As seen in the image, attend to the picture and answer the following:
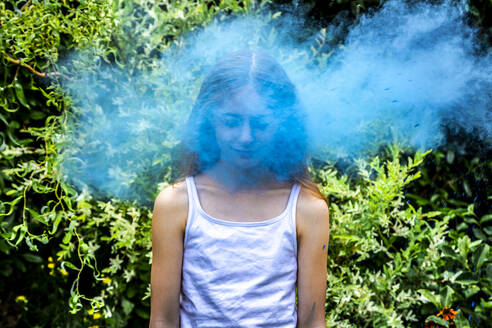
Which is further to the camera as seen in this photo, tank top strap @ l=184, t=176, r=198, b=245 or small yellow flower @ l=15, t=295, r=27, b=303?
small yellow flower @ l=15, t=295, r=27, b=303

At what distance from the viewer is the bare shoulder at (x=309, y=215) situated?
4.44 feet

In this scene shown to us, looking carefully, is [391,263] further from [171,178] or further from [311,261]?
[171,178]

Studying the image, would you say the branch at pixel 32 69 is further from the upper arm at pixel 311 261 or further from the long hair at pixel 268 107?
the upper arm at pixel 311 261

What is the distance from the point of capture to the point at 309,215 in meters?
1.36

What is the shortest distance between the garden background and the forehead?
2.21 feet

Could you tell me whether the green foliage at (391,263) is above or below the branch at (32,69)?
below

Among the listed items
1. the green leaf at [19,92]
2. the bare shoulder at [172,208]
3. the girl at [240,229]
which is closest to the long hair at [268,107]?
the girl at [240,229]

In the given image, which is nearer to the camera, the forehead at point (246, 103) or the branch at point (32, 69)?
the forehead at point (246, 103)

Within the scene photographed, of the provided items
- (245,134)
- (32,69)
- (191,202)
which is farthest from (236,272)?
(32,69)

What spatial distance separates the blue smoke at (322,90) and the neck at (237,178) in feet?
1.16

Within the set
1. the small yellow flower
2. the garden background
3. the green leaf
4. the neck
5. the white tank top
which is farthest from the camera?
the small yellow flower

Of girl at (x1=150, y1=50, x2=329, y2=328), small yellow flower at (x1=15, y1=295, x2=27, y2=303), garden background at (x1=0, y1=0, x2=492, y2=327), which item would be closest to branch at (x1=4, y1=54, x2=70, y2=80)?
garden background at (x1=0, y1=0, x2=492, y2=327)

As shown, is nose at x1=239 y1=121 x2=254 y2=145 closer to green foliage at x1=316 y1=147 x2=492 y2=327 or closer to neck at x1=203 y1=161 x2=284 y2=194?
neck at x1=203 y1=161 x2=284 y2=194

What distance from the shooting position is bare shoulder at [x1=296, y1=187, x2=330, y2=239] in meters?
1.35
